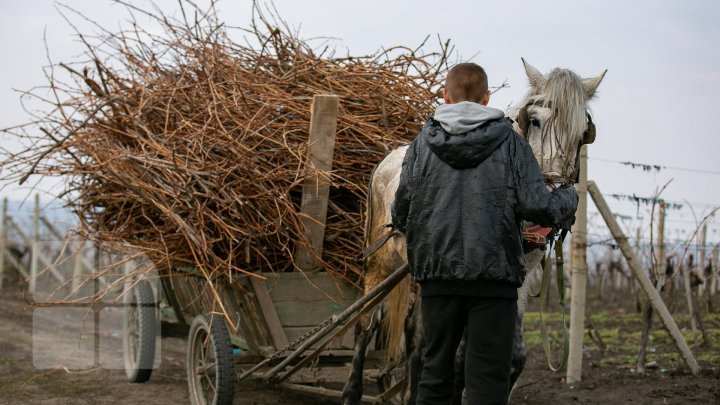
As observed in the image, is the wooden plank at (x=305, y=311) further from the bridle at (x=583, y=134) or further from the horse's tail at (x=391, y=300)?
the bridle at (x=583, y=134)

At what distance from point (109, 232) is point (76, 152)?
0.54 m

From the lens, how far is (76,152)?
470 cm

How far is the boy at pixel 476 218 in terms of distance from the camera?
2.45 meters

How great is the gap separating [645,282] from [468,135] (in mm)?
3754

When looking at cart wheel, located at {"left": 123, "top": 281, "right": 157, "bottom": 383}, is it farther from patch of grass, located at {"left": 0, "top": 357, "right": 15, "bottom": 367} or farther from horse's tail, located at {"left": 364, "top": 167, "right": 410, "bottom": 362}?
horse's tail, located at {"left": 364, "top": 167, "right": 410, "bottom": 362}

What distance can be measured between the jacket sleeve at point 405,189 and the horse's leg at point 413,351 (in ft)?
3.87

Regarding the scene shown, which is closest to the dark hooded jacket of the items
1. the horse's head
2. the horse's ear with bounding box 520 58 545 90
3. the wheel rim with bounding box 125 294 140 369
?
the horse's head

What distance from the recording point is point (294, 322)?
4.35m

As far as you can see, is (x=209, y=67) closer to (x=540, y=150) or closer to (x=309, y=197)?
(x=309, y=197)

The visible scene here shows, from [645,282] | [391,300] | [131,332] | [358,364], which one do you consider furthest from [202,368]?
[645,282]

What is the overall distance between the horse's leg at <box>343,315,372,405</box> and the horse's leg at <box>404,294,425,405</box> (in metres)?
0.29

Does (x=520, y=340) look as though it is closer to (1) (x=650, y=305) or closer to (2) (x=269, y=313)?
(2) (x=269, y=313)

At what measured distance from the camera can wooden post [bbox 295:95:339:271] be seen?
4.07 m

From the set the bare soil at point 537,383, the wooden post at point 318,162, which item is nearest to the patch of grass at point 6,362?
the bare soil at point 537,383
